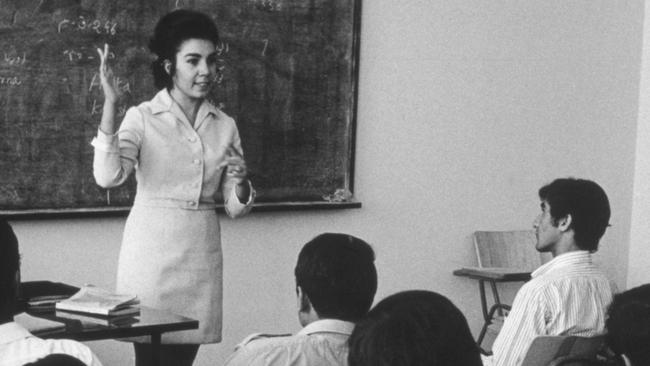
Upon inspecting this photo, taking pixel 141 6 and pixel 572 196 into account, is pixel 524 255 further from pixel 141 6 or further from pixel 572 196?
pixel 141 6

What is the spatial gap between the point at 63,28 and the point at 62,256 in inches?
35.4

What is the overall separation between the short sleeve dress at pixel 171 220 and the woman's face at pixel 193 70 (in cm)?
6

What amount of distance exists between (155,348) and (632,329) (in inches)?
56.5

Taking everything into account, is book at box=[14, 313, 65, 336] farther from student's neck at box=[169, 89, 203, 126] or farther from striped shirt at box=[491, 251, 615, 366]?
A: striped shirt at box=[491, 251, 615, 366]

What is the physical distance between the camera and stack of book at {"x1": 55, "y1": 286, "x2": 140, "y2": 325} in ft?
9.59

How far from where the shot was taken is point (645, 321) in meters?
2.10

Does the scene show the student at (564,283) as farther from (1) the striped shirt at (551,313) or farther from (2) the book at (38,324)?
(2) the book at (38,324)

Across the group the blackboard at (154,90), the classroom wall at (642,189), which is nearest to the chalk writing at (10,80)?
the blackboard at (154,90)

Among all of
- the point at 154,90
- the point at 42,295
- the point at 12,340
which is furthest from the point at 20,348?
the point at 154,90

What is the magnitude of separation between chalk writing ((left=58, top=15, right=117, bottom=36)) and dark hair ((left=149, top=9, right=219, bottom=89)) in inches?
22.6

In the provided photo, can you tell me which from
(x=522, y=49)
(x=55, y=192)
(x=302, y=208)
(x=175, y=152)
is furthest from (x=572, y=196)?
(x=522, y=49)

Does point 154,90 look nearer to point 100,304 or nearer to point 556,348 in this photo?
point 100,304

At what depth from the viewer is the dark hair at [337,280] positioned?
2244 millimetres

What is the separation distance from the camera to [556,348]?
2.79 m
